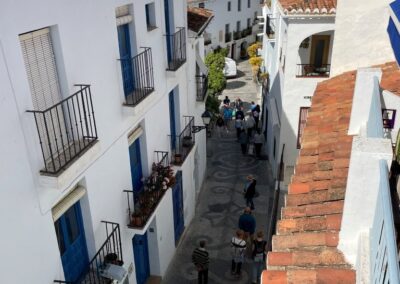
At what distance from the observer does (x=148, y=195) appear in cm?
1060

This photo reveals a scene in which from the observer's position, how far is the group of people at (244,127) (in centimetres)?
2190

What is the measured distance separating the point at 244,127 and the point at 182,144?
33.2 feet

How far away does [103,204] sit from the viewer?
8.75m

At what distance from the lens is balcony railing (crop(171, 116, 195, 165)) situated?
42.9 feet

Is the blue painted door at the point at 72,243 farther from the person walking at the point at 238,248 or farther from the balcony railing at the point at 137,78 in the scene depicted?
the person walking at the point at 238,248

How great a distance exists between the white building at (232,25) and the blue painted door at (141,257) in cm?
2852

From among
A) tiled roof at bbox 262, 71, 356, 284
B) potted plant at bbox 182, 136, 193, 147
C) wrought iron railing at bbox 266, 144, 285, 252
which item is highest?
tiled roof at bbox 262, 71, 356, 284

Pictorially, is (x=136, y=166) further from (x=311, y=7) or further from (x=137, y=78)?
(x=311, y=7)

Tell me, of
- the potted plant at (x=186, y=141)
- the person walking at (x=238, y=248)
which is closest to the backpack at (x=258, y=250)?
the person walking at (x=238, y=248)

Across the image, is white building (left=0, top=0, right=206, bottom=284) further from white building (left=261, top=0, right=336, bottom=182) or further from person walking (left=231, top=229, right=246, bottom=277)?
white building (left=261, top=0, right=336, bottom=182)

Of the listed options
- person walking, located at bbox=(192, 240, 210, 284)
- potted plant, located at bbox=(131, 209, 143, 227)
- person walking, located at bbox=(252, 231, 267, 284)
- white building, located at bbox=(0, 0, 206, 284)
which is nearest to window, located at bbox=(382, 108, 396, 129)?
white building, located at bbox=(0, 0, 206, 284)

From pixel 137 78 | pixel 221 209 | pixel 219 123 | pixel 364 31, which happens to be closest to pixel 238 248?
pixel 221 209

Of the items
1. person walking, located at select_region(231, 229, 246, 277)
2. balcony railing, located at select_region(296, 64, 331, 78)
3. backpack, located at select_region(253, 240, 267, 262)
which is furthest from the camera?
balcony railing, located at select_region(296, 64, 331, 78)

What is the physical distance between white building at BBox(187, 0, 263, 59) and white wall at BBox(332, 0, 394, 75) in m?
28.9
